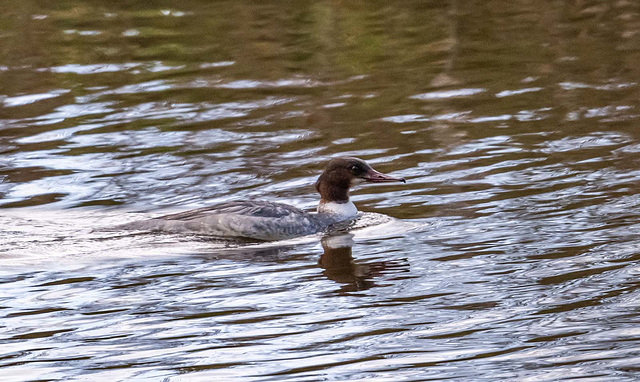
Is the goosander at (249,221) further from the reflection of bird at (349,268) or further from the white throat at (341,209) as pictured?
the reflection of bird at (349,268)

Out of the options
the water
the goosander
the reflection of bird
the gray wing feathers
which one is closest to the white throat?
the goosander

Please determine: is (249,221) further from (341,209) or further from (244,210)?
(341,209)

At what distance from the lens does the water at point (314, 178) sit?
7176 millimetres

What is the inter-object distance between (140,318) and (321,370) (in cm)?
165

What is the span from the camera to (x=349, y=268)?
30.3 ft

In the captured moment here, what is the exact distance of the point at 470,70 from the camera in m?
16.2

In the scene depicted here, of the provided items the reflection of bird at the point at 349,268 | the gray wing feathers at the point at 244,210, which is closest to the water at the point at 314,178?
the reflection of bird at the point at 349,268

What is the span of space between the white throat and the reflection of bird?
0.81 m

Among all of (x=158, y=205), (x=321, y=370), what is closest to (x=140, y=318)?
(x=321, y=370)

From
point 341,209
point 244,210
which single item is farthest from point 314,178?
point 244,210

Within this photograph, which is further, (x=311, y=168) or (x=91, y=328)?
(x=311, y=168)

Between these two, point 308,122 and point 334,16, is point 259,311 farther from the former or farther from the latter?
point 334,16

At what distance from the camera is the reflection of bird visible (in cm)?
873

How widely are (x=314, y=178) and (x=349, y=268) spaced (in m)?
2.98
